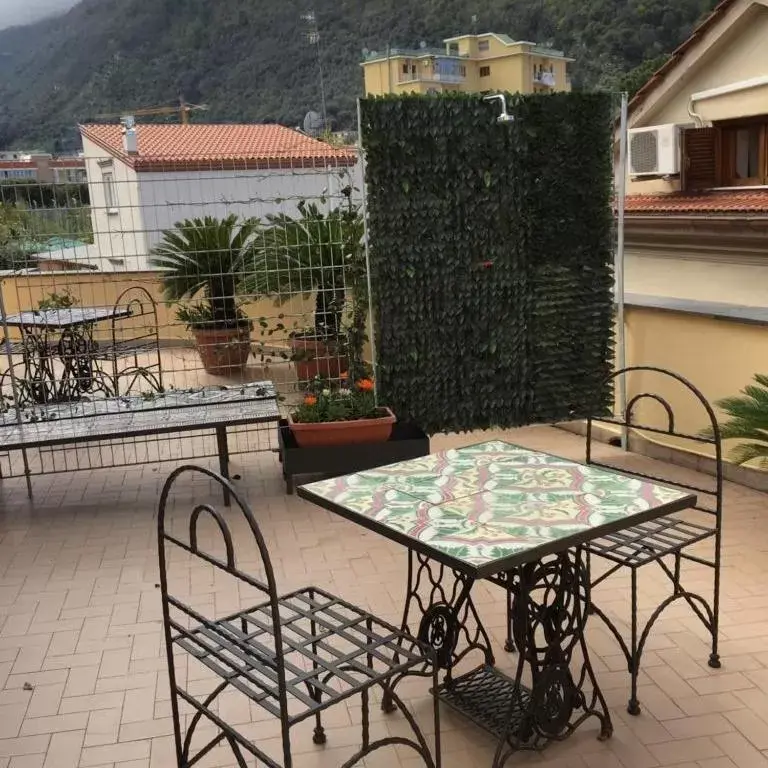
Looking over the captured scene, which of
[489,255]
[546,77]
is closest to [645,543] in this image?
[489,255]

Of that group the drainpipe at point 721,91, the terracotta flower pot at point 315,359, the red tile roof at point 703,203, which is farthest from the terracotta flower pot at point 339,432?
the drainpipe at point 721,91

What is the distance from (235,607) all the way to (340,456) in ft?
5.95

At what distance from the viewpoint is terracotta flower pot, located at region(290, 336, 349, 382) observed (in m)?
6.58

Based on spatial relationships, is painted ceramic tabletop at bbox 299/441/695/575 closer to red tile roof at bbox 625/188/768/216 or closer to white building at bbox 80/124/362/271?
white building at bbox 80/124/362/271

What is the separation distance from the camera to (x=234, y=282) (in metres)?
8.19

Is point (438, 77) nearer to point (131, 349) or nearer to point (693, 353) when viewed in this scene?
point (131, 349)

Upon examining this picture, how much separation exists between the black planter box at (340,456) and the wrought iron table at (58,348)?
201 cm

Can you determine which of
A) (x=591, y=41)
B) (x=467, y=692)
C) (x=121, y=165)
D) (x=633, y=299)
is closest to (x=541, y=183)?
(x=633, y=299)

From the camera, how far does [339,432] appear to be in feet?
19.2

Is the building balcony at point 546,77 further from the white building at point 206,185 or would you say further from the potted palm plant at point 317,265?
the potted palm plant at point 317,265

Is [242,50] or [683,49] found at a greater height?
[242,50]

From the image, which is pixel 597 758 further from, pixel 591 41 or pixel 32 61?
pixel 32 61

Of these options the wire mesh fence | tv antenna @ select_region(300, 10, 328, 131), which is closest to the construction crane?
tv antenna @ select_region(300, 10, 328, 131)

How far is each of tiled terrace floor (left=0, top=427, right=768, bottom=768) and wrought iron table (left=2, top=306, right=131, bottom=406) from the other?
4.44 feet
